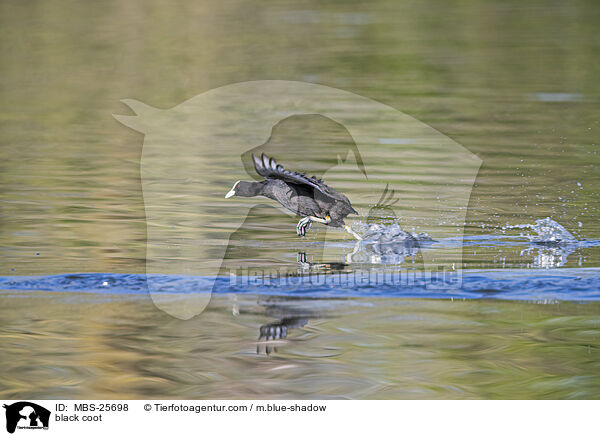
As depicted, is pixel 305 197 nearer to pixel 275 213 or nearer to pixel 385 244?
pixel 385 244

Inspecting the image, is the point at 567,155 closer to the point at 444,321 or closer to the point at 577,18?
the point at 444,321

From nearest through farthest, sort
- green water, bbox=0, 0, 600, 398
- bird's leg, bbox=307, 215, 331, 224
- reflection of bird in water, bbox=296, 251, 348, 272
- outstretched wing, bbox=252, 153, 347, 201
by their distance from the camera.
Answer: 1. green water, bbox=0, 0, 600, 398
2. outstretched wing, bbox=252, 153, 347, 201
3. reflection of bird in water, bbox=296, 251, 348, 272
4. bird's leg, bbox=307, 215, 331, 224

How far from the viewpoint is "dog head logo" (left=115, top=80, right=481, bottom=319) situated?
713cm

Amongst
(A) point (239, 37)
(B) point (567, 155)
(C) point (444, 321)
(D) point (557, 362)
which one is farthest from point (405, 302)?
(A) point (239, 37)

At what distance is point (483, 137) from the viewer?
11.6 metres

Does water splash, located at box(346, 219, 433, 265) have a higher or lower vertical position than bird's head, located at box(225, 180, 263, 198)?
lower

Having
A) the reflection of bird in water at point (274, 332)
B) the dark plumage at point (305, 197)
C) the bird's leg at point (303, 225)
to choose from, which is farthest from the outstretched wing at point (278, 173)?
the reflection of bird in water at point (274, 332)
